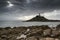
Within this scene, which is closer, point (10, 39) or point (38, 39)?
point (38, 39)

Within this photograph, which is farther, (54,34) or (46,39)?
(54,34)

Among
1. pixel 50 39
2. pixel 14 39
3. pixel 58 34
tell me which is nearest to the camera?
pixel 50 39

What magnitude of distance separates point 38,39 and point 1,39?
3354 millimetres

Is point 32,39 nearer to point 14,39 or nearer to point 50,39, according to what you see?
point 50,39

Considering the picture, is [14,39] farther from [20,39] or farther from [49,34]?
[49,34]

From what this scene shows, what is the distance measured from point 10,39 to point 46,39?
3.67 meters

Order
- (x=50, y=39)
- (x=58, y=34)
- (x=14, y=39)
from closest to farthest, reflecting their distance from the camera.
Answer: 1. (x=50, y=39)
2. (x=58, y=34)
3. (x=14, y=39)

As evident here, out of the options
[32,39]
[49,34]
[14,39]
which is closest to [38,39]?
[32,39]

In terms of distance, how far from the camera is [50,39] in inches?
374

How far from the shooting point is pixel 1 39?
11.9m

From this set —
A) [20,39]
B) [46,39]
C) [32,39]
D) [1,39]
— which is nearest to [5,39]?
[1,39]

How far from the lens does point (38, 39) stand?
10031 mm

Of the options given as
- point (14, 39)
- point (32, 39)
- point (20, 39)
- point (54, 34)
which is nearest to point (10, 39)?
point (14, 39)

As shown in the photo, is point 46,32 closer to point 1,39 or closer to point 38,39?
point 38,39
